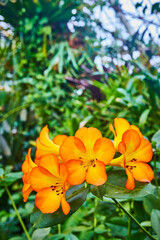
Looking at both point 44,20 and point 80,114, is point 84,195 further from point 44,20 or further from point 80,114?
point 44,20

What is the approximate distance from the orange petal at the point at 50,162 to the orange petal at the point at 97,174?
5 cm

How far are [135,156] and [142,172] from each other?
3cm

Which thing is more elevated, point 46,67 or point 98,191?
point 46,67

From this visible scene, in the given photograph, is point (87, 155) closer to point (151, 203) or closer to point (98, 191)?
point (98, 191)

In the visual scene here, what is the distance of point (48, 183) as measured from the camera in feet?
1.02

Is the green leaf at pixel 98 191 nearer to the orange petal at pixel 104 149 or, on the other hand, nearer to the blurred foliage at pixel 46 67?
the orange petal at pixel 104 149

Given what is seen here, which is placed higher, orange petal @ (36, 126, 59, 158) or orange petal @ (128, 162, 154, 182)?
orange petal @ (36, 126, 59, 158)

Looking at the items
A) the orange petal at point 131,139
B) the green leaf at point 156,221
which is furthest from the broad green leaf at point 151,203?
the orange petal at point 131,139

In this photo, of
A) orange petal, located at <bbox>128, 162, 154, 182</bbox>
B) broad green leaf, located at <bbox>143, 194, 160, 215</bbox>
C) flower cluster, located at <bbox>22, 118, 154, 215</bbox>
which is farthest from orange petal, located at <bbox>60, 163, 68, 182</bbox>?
broad green leaf, located at <bbox>143, 194, 160, 215</bbox>

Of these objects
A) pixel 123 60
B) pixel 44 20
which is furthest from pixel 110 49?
pixel 44 20

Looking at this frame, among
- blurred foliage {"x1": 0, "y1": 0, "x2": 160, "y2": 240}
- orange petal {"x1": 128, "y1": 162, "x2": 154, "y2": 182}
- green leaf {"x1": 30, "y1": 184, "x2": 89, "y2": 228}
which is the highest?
blurred foliage {"x1": 0, "y1": 0, "x2": 160, "y2": 240}

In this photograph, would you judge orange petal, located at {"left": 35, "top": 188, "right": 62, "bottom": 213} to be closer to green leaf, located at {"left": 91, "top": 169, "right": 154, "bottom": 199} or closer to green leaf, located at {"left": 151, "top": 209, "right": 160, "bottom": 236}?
green leaf, located at {"left": 91, "top": 169, "right": 154, "bottom": 199}

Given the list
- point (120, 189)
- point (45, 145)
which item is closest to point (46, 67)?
point (45, 145)

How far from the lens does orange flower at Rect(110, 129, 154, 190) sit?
0.30 metres
